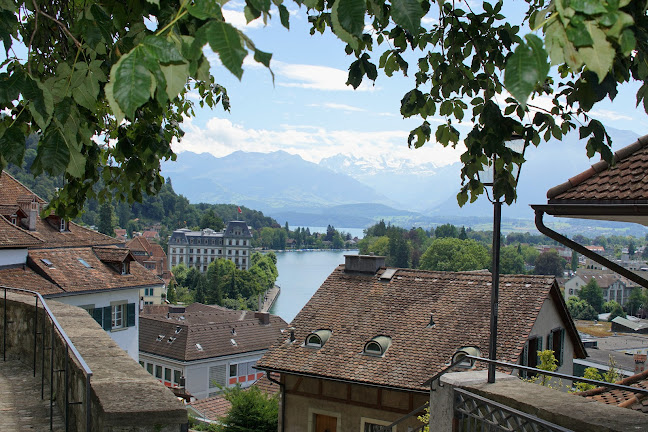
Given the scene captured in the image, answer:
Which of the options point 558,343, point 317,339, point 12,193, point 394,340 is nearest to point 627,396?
point 394,340

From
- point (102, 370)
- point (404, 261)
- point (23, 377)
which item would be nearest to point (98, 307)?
point (23, 377)

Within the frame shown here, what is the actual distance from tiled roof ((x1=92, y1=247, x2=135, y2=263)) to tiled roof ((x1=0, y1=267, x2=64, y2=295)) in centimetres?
377

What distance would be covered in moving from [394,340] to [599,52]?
15.4 m

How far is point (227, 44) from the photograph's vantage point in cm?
148

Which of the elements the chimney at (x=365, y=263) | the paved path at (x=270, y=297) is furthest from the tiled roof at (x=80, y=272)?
the paved path at (x=270, y=297)

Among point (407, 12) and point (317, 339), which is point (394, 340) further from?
point (407, 12)

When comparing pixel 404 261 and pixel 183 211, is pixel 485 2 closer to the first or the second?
pixel 404 261

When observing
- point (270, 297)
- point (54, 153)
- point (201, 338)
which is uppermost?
point (54, 153)

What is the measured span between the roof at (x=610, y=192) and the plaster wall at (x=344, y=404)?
9.80 m

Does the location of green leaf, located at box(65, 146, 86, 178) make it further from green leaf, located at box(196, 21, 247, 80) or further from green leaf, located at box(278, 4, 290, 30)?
green leaf, located at box(196, 21, 247, 80)

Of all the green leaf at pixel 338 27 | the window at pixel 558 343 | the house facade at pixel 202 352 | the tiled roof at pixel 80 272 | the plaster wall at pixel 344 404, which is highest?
the green leaf at pixel 338 27

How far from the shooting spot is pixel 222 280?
109375 millimetres

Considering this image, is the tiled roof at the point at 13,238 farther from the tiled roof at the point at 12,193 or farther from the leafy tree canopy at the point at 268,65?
the leafy tree canopy at the point at 268,65

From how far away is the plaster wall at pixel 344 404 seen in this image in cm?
1470
